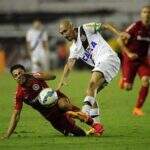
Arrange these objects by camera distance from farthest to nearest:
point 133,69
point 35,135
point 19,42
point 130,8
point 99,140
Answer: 1. point 130,8
2. point 19,42
3. point 133,69
4. point 35,135
5. point 99,140

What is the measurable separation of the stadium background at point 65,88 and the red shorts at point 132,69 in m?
0.77

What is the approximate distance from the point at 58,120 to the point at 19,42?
102ft

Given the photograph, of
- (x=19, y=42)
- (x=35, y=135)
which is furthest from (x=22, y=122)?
(x=19, y=42)

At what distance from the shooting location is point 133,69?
724 inches

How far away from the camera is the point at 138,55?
59.7 ft

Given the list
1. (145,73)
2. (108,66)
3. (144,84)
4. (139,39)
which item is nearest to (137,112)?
(144,84)

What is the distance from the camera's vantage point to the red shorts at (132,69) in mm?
18141

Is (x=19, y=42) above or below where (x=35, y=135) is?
below

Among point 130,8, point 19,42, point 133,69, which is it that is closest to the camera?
point 133,69

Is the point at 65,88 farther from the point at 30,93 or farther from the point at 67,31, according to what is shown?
the point at 30,93

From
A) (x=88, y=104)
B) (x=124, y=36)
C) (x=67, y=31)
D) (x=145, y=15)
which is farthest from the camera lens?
(x=145, y=15)

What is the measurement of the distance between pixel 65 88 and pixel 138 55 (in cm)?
937

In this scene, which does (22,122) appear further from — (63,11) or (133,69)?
(63,11)

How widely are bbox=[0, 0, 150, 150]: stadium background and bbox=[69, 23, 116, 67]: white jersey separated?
1301mm
